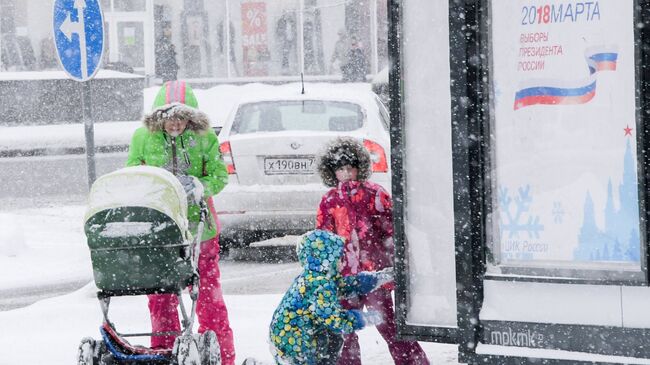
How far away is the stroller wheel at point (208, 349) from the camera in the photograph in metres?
6.42

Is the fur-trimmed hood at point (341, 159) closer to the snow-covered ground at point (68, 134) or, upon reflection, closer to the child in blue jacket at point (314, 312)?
the child in blue jacket at point (314, 312)

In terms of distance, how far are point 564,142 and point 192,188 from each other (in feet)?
6.57

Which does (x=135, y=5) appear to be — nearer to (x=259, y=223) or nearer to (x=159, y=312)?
(x=259, y=223)

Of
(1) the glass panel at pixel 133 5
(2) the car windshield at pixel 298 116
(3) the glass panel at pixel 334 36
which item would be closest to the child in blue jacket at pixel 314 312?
(2) the car windshield at pixel 298 116

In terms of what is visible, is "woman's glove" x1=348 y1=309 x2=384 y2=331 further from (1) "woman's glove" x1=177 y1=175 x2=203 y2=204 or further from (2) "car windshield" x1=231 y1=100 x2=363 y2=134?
(2) "car windshield" x1=231 y1=100 x2=363 y2=134

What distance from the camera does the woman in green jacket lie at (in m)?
6.96

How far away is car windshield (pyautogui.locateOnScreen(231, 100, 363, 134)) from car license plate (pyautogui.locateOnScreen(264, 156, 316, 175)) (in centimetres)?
42

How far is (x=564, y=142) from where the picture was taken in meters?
5.76

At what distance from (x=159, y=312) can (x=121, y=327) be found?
70.9 inches

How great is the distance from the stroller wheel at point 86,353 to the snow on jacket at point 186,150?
3.31 feet

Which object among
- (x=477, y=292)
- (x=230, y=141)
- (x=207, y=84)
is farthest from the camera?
(x=207, y=84)

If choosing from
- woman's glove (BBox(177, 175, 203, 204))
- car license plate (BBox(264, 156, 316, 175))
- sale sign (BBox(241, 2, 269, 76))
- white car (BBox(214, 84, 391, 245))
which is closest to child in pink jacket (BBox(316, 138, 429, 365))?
woman's glove (BBox(177, 175, 203, 204))

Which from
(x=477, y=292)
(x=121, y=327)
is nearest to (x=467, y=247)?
(x=477, y=292)

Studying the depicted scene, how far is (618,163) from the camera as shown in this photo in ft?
18.6
